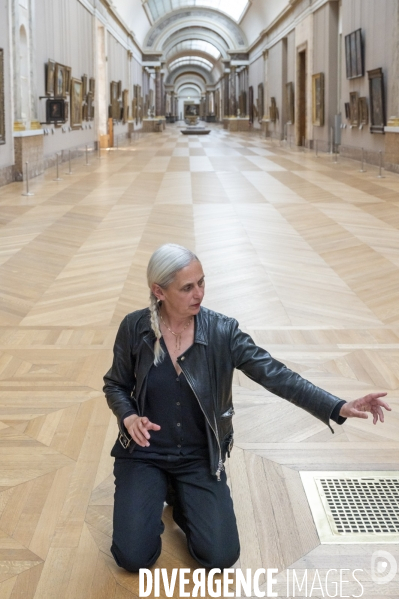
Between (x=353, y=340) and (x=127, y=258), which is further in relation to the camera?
(x=127, y=258)

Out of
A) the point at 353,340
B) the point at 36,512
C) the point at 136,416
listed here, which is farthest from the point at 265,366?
the point at 353,340

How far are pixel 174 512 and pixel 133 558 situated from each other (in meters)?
0.43

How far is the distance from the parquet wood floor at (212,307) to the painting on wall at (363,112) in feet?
29.9

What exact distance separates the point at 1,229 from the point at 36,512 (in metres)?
7.70

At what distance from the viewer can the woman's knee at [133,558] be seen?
2803 millimetres

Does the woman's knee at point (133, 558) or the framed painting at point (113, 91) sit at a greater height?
the framed painting at point (113, 91)

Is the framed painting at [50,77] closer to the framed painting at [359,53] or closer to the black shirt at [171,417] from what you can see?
the framed painting at [359,53]

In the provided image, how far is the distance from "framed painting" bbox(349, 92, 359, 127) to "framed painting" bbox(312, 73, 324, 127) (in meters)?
4.37

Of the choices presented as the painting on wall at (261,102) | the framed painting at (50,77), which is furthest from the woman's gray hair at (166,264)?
the painting on wall at (261,102)

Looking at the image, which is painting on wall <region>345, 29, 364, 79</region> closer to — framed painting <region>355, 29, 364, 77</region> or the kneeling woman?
framed painting <region>355, 29, 364, 77</region>

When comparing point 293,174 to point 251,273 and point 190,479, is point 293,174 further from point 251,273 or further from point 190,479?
point 190,479

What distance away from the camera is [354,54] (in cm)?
2252

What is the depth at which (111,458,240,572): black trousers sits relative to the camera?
2846 millimetres

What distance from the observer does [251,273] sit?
25.4 ft
